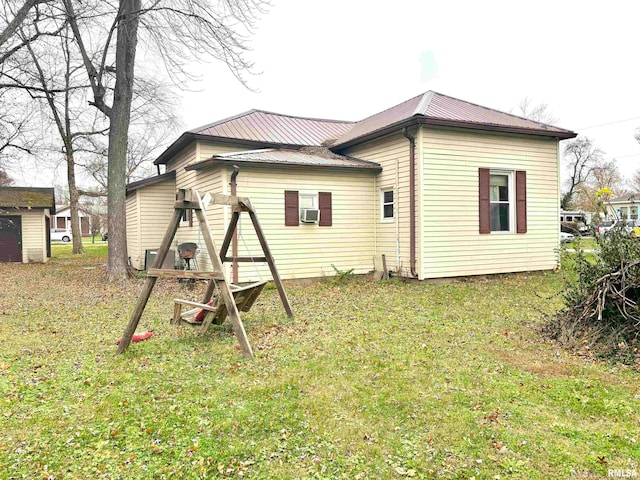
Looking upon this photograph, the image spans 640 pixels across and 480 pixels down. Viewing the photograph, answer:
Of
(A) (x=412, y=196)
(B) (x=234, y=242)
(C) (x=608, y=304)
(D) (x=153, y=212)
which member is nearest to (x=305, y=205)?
(B) (x=234, y=242)

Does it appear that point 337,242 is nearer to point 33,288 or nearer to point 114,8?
point 33,288

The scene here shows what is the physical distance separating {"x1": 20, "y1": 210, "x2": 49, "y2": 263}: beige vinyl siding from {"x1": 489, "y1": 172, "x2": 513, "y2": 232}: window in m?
19.2

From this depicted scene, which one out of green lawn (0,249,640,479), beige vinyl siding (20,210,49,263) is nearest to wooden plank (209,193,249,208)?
green lawn (0,249,640,479)

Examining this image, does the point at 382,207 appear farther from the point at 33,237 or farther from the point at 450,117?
the point at 33,237

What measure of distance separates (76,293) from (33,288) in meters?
1.93

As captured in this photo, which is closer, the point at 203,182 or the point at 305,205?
the point at 305,205

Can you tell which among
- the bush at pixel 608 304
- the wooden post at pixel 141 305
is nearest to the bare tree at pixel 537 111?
the bush at pixel 608 304

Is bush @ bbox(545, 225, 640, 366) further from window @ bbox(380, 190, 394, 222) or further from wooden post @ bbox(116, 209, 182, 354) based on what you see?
window @ bbox(380, 190, 394, 222)

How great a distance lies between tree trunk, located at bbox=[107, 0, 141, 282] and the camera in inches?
475

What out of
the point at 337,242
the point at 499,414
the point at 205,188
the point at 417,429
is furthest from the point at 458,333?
the point at 205,188

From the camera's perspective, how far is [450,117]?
10.3 metres

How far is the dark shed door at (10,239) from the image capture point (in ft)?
62.2

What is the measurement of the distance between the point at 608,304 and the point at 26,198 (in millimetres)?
22489

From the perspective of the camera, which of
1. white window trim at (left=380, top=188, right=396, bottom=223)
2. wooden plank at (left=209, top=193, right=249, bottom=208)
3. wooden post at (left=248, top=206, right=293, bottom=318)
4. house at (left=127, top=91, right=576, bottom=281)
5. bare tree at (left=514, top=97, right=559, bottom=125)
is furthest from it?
bare tree at (left=514, top=97, right=559, bottom=125)
